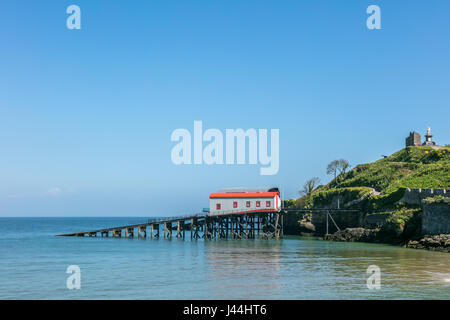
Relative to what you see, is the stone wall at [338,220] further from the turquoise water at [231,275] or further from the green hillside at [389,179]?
the turquoise water at [231,275]

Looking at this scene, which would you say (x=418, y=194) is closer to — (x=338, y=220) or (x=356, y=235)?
(x=356, y=235)

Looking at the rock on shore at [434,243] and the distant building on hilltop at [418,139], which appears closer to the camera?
the rock on shore at [434,243]

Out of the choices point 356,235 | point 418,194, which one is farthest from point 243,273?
point 418,194

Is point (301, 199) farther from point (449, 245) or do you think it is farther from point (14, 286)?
point (14, 286)

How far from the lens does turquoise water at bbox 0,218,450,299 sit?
27.7 m

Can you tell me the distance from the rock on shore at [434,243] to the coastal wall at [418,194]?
7.01 metres

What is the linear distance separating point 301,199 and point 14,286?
3081 inches

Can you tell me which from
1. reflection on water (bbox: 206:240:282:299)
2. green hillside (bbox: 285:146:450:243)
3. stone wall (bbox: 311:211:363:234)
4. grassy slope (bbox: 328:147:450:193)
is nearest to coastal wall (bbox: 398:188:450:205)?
green hillside (bbox: 285:146:450:243)

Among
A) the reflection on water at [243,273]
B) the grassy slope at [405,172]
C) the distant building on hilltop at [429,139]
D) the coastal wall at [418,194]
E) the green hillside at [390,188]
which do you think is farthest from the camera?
the distant building on hilltop at [429,139]

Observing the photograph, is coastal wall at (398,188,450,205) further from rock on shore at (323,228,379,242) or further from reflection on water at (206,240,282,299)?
reflection on water at (206,240,282,299)

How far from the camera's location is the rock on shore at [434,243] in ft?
172

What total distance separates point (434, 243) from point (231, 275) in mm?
30945

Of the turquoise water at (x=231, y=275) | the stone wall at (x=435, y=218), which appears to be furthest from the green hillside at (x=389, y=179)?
the turquoise water at (x=231, y=275)
